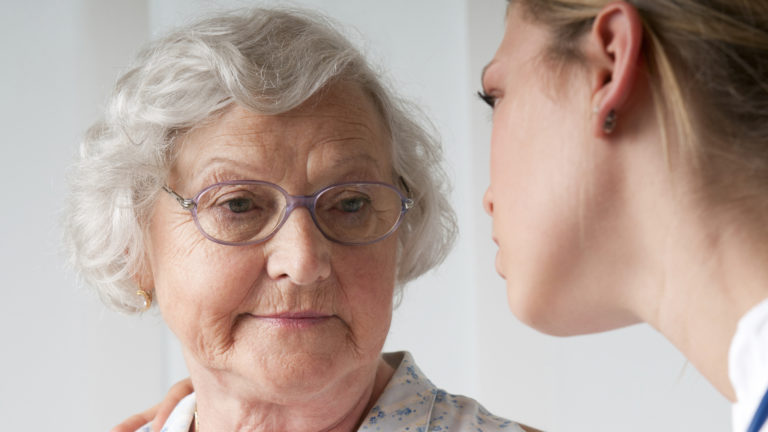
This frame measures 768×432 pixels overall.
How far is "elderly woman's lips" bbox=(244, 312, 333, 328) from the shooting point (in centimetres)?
177

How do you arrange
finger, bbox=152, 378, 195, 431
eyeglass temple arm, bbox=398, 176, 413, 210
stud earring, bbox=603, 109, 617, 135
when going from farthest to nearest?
finger, bbox=152, 378, 195, 431
eyeglass temple arm, bbox=398, 176, 413, 210
stud earring, bbox=603, 109, 617, 135

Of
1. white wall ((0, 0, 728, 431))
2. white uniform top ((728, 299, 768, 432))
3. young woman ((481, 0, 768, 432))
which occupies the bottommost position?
white wall ((0, 0, 728, 431))

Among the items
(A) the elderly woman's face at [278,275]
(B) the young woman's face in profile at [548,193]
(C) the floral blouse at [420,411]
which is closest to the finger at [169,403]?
(A) the elderly woman's face at [278,275]

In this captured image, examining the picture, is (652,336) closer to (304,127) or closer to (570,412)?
(570,412)

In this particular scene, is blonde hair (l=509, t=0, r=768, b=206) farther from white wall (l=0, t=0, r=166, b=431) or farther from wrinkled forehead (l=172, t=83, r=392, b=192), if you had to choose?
white wall (l=0, t=0, r=166, b=431)

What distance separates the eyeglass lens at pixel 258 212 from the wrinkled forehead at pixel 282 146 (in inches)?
1.2

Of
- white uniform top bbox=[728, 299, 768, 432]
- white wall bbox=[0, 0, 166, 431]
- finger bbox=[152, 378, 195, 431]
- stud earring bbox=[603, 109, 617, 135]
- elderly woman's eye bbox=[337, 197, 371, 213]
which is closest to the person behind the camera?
white uniform top bbox=[728, 299, 768, 432]

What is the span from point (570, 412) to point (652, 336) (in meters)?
0.44

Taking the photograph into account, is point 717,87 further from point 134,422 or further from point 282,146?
point 134,422

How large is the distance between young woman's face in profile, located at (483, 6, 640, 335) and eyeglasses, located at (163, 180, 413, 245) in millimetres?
542

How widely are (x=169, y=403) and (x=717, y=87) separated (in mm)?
1750

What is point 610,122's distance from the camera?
1172mm

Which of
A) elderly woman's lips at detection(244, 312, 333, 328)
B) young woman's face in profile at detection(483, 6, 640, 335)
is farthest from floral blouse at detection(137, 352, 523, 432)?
young woman's face in profile at detection(483, 6, 640, 335)

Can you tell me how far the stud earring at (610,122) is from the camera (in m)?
1.17
